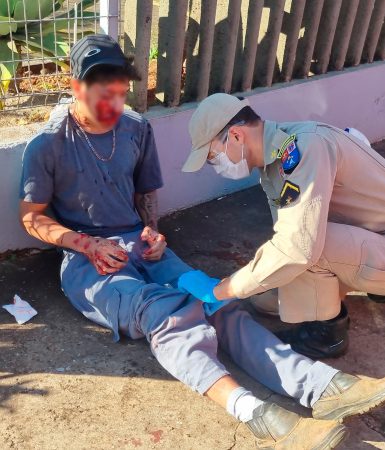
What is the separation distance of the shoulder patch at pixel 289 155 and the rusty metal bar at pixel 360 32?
2723 mm

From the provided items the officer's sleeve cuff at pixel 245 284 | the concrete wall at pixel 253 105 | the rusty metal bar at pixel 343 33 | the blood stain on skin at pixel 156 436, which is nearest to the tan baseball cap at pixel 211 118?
the officer's sleeve cuff at pixel 245 284

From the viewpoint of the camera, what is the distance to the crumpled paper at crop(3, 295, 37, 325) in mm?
3467

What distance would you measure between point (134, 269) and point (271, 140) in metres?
0.98

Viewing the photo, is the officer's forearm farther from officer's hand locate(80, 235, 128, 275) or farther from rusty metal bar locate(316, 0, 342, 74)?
rusty metal bar locate(316, 0, 342, 74)

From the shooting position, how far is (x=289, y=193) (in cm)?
288

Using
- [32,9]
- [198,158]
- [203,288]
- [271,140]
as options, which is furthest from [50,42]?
[203,288]

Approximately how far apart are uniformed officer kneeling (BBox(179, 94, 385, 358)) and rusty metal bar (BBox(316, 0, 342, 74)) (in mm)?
2157

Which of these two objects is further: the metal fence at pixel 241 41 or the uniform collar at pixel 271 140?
the metal fence at pixel 241 41

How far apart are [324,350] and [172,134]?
1690 mm

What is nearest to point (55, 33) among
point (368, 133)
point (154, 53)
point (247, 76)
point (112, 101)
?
point (112, 101)

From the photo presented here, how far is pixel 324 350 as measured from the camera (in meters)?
3.30

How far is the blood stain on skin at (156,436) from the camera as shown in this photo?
282cm

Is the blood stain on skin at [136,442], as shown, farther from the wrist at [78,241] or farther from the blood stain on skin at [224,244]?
the blood stain on skin at [224,244]

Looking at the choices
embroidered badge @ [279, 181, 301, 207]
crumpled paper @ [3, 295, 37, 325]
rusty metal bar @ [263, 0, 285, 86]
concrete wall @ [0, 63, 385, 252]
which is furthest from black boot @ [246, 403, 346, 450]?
rusty metal bar @ [263, 0, 285, 86]
